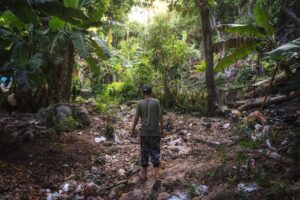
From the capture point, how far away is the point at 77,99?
1125 centimetres

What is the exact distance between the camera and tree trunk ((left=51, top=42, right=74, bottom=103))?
910 cm

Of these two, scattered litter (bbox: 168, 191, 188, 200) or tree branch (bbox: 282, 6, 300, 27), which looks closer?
scattered litter (bbox: 168, 191, 188, 200)

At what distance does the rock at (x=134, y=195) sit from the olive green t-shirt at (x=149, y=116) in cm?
90

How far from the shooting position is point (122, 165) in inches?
250

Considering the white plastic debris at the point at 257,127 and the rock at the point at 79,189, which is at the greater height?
the white plastic debris at the point at 257,127

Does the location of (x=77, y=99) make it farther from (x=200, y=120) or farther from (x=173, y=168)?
(x=173, y=168)

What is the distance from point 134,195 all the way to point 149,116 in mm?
1244

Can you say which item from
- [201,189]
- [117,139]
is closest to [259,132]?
[201,189]

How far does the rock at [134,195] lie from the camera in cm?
480

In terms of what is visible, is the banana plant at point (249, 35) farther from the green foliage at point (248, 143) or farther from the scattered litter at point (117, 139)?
the scattered litter at point (117, 139)

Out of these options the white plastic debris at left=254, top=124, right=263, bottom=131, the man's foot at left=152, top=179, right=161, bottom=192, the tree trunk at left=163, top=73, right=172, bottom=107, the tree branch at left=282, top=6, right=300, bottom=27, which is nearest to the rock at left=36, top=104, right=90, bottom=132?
the tree trunk at left=163, top=73, right=172, bottom=107

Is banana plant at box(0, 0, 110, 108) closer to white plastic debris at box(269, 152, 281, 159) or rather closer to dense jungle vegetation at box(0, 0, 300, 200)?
dense jungle vegetation at box(0, 0, 300, 200)

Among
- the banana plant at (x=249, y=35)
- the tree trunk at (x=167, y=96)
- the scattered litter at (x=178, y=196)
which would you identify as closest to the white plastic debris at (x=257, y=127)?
the banana plant at (x=249, y=35)

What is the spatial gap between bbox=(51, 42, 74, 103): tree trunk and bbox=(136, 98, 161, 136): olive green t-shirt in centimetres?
463
